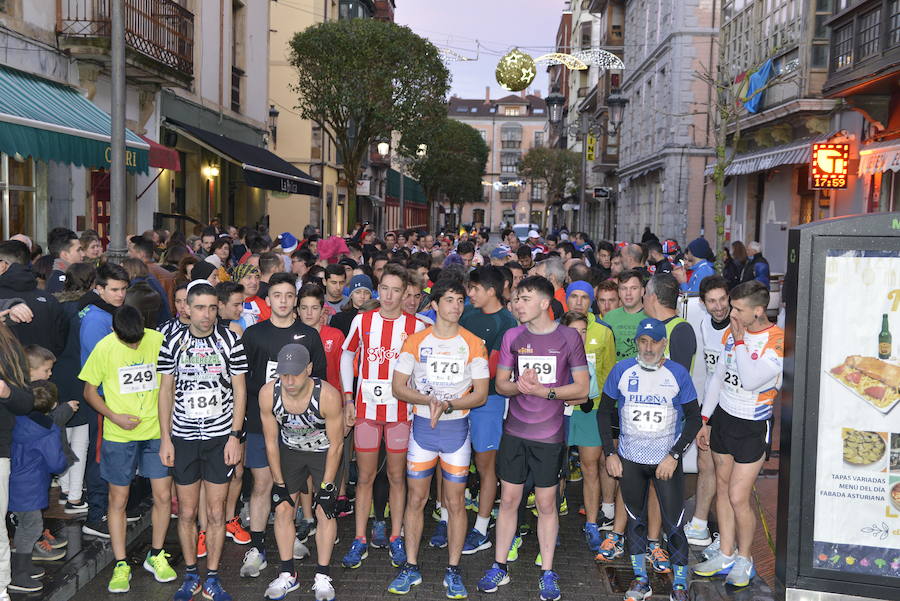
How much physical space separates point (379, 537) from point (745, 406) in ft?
9.25

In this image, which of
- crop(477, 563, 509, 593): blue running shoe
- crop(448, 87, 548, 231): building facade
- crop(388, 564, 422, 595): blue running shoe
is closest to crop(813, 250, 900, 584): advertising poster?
crop(477, 563, 509, 593): blue running shoe

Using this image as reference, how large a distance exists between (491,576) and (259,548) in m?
1.59

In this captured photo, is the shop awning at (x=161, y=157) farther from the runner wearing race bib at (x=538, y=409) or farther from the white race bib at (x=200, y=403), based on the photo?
the runner wearing race bib at (x=538, y=409)

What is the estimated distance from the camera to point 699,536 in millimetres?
6512

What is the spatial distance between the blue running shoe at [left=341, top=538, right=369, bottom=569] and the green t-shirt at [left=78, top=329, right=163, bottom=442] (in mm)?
1550

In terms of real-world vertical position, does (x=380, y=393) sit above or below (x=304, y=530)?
above

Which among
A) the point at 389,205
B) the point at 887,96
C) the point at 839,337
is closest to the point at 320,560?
the point at 839,337

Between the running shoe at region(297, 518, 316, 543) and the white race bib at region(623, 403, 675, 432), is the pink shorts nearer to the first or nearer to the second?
the running shoe at region(297, 518, 316, 543)

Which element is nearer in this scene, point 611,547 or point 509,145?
point 611,547

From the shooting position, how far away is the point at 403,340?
6113mm

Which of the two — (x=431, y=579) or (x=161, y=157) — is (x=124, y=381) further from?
(x=161, y=157)

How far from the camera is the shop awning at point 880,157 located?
14.0 m

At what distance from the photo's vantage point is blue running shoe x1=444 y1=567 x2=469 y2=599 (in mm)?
5535

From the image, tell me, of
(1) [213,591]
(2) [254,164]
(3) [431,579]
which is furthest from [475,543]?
(2) [254,164]
